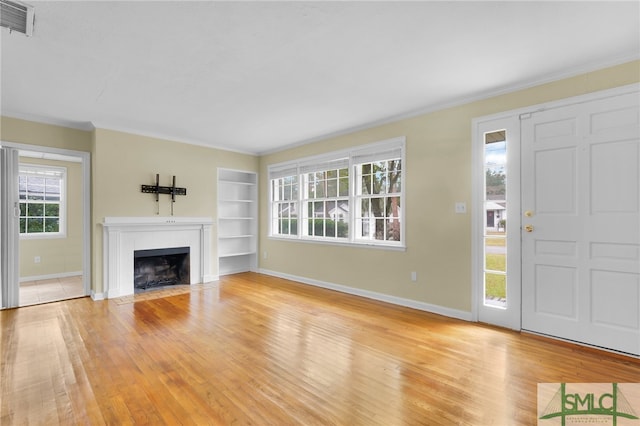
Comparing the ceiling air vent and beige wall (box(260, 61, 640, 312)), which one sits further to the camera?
beige wall (box(260, 61, 640, 312))

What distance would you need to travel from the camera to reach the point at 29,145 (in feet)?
13.8

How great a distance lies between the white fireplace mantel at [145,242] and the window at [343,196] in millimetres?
1466

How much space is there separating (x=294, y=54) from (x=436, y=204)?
96.3 inches

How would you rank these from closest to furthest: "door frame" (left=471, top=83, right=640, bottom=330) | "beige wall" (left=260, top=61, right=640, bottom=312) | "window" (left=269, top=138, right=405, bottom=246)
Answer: "door frame" (left=471, top=83, right=640, bottom=330) → "beige wall" (left=260, top=61, right=640, bottom=312) → "window" (left=269, top=138, right=405, bottom=246)

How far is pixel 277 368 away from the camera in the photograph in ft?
8.01

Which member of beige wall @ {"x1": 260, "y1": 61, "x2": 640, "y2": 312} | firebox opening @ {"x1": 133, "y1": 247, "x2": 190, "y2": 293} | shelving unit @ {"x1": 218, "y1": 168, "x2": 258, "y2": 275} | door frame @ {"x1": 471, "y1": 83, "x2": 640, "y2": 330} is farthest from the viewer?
shelving unit @ {"x1": 218, "y1": 168, "x2": 258, "y2": 275}

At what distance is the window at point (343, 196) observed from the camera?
173 inches

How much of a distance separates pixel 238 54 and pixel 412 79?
1.71 metres

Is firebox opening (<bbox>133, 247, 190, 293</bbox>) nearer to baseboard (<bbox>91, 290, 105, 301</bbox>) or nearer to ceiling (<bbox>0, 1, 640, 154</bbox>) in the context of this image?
baseboard (<bbox>91, 290, 105, 301</bbox>)

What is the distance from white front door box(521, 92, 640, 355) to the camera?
2627 mm

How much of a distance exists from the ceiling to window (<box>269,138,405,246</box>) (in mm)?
818

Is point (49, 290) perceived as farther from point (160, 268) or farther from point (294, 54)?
point (294, 54)

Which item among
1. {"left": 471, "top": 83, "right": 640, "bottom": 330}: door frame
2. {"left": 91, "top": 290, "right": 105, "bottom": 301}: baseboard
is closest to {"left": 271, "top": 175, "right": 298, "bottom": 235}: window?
{"left": 91, "top": 290, "right": 105, "bottom": 301}: baseboard

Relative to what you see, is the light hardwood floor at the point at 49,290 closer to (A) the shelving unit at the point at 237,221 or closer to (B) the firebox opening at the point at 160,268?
(B) the firebox opening at the point at 160,268
